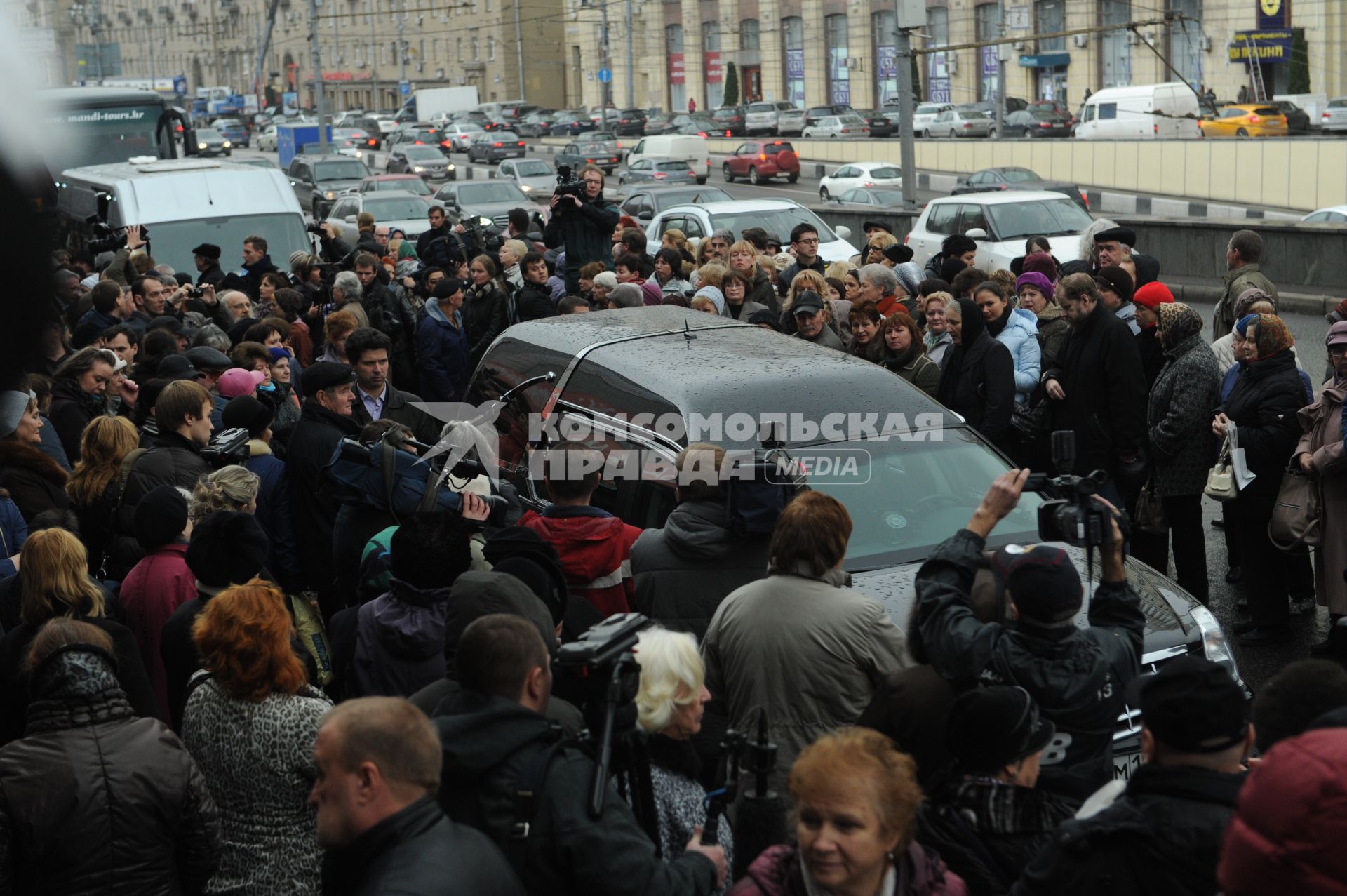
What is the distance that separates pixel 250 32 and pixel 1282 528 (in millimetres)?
5987

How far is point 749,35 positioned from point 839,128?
24.1 metres

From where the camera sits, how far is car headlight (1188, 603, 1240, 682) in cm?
528

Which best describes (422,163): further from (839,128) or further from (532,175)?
(839,128)

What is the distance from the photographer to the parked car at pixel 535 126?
2899 inches

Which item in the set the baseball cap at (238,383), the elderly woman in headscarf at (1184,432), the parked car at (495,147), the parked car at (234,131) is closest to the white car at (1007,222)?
the elderly woman in headscarf at (1184,432)

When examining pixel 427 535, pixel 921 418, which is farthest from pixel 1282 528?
pixel 427 535

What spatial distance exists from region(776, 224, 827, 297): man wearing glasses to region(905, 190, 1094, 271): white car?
6.77 meters

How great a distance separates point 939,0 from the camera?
222 ft

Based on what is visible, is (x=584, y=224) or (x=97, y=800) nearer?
(x=97, y=800)

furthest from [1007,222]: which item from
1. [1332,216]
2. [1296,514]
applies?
[1296,514]

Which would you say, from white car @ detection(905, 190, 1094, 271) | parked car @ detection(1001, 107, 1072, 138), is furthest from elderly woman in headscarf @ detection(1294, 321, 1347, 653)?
parked car @ detection(1001, 107, 1072, 138)

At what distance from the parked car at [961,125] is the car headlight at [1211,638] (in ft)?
170

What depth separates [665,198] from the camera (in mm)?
24703

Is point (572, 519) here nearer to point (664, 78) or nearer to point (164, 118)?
point (164, 118)
